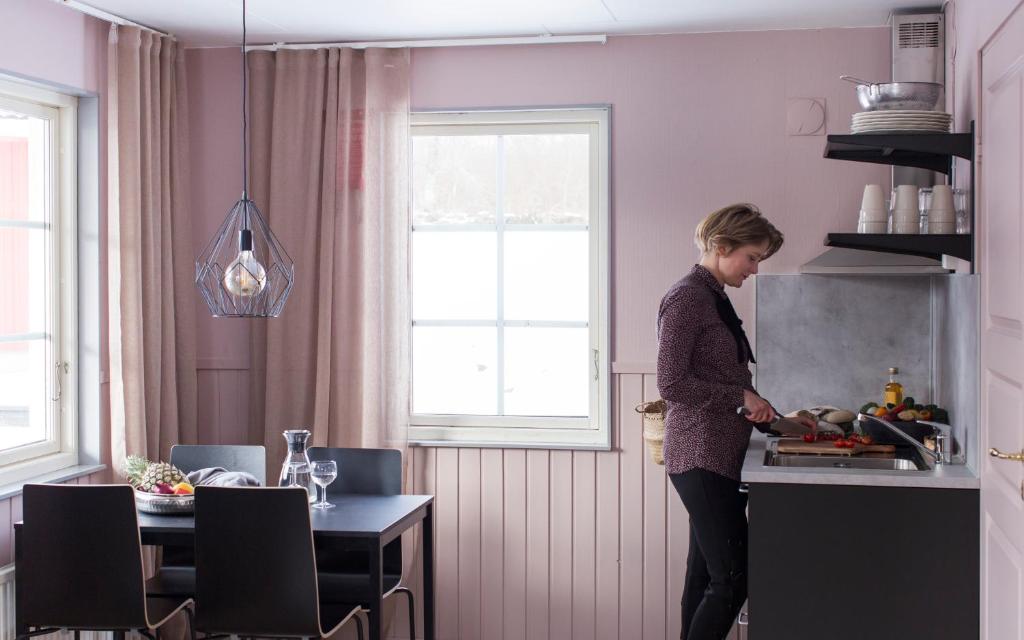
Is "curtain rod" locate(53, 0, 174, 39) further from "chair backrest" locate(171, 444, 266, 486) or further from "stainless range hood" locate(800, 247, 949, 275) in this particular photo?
"stainless range hood" locate(800, 247, 949, 275)

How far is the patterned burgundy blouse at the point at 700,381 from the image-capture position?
3.04 m

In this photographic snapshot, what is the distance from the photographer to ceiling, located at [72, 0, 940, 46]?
3654 millimetres

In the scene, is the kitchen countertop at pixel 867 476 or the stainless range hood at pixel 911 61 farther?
the stainless range hood at pixel 911 61

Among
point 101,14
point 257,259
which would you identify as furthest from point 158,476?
point 101,14

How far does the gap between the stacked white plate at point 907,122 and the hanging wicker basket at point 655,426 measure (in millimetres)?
1224

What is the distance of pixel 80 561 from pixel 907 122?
259cm

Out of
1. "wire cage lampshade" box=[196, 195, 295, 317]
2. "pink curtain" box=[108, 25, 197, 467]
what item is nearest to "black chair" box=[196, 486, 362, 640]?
"pink curtain" box=[108, 25, 197, 467]

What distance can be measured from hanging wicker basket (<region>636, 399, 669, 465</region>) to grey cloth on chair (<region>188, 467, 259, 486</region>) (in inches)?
52.5

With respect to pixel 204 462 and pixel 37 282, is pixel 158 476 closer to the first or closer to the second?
pixel 204 462

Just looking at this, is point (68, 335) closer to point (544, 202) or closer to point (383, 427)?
point (383, 427)

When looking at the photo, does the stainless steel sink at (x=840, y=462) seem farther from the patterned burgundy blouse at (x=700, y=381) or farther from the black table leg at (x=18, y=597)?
the black table leg at (x=18, y=597)

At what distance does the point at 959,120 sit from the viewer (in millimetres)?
3193

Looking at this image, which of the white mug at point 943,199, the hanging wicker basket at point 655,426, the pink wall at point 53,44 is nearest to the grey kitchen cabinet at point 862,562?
the white mug at point 943,199

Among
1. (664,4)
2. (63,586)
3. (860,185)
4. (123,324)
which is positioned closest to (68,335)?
(123,324)
